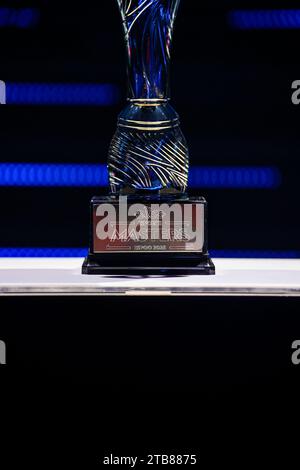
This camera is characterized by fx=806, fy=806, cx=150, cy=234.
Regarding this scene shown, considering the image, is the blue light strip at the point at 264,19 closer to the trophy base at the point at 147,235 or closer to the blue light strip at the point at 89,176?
the blue light strip at the point at 89,176

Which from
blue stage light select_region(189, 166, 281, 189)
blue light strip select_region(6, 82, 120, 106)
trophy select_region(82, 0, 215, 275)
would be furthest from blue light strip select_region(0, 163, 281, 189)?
trophy select_region(82, 0, 215, 275)

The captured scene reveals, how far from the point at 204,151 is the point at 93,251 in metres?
0.42

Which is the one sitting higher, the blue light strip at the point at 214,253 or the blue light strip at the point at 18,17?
the blue light strip at the point at 18,17

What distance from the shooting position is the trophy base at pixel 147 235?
1.34m

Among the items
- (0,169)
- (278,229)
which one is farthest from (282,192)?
(0,169)

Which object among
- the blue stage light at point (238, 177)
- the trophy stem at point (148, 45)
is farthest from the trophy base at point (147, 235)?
the blue stage light at point (238, 177)

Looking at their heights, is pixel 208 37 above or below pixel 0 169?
above

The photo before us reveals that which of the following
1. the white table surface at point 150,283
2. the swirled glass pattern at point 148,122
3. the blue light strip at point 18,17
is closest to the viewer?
the white table surface at point 150,283

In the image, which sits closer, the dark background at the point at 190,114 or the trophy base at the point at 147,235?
the trophy base at the point at 147,235

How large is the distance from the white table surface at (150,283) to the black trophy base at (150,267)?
13 millimetres
